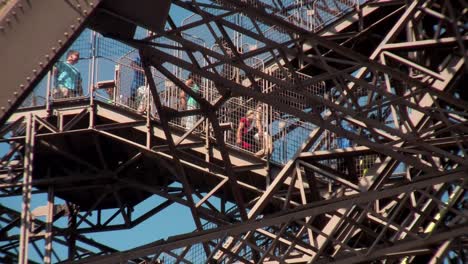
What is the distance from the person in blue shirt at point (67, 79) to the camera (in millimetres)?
26703

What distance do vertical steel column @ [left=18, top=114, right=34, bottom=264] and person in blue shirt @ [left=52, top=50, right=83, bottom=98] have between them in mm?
1095

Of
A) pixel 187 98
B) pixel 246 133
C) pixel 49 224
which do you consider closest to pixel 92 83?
pixel 187 98

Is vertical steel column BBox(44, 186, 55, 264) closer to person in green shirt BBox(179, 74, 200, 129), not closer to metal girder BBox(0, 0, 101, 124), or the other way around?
person in green shirt BBox(179, 74, 200, 129)

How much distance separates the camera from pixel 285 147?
26375 mm

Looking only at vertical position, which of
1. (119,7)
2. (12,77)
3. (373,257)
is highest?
(119,7)

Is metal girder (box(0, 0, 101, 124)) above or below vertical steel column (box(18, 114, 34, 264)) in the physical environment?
above

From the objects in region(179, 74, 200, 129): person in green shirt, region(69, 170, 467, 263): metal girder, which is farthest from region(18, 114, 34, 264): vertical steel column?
region(69, 170, 467, 263): metal girder

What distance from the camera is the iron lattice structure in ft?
67.1

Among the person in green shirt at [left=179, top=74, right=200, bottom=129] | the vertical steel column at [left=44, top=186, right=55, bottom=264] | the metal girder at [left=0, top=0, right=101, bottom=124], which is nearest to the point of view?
the metal girder at [left=0, top=0, right=101, bottom=124]

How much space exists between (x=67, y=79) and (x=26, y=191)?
3.69 m

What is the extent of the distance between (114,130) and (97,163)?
132 cm

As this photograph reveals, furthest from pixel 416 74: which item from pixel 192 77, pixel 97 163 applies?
pixel 97 163

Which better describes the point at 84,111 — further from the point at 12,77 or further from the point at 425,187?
the point at 12,77

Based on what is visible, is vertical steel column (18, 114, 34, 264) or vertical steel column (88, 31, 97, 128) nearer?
vertical steel column (18, 114, 34, 264)
